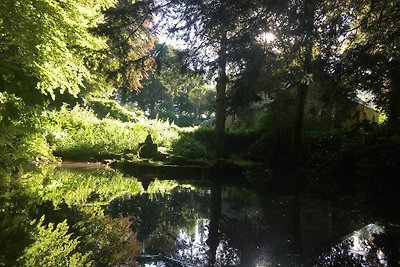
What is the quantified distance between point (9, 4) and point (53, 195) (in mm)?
3550

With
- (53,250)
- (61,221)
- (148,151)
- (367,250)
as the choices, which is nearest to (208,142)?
(148,151)

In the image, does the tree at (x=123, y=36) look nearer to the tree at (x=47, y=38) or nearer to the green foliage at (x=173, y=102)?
the tree at (x=47, y=38)

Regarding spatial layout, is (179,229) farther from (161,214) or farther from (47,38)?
(47,38)

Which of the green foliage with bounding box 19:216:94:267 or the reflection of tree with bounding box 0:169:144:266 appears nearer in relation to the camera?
the green foliage with bounding box 19:216:94:267

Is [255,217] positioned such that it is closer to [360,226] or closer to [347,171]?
[360,226]

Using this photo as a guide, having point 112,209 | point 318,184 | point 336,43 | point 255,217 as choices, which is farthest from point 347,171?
point 112,209

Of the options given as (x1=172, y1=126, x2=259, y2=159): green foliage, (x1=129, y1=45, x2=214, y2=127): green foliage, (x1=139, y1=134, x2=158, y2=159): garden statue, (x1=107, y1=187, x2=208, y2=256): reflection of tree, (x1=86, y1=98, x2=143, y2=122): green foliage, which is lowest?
(x1=107, y1=187, x2=208, y2=256): reflection of tree

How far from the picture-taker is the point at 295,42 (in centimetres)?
660

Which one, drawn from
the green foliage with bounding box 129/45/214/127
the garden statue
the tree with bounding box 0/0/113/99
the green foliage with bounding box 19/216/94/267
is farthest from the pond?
the green foliage with bounding box 129/45/214/127

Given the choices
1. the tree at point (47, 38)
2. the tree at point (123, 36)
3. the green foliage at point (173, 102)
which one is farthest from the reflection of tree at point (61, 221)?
the green foliage at point (173, 102)

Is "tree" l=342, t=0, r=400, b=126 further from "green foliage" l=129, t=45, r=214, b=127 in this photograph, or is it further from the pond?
"green foliage" l=129, t=45, r=214, b=127

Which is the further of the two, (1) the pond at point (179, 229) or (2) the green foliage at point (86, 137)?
(2) the green foliage at point (86, 137)

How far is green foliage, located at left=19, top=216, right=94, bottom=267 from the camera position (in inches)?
129

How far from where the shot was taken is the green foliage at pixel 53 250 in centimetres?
328
